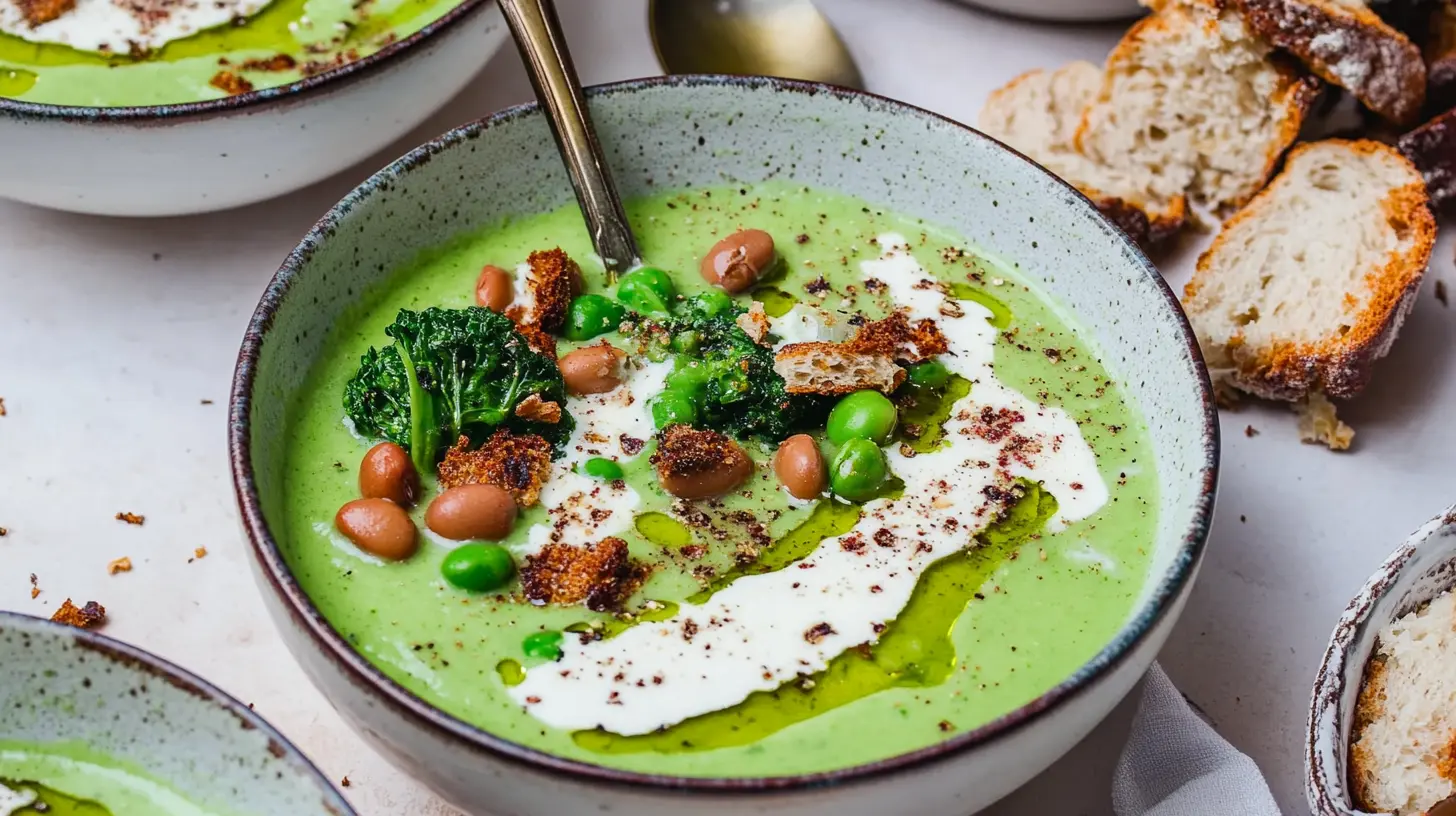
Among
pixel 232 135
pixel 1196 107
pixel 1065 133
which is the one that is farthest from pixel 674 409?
pixel 1196 107

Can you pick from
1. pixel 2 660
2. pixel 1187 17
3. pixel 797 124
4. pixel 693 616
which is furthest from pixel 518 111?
pixel 1187 17

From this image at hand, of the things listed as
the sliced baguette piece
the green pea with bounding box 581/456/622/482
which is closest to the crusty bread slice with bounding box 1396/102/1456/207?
the sliced baguette piece

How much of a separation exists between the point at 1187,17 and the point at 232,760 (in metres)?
2.59

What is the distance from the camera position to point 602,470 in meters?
2.39

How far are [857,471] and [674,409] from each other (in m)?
0.33

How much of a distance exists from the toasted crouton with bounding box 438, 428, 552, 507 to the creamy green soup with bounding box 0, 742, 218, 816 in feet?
2.06

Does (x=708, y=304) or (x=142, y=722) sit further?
(x=708, y=304)

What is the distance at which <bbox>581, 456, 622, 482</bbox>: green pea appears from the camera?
2.39 metres

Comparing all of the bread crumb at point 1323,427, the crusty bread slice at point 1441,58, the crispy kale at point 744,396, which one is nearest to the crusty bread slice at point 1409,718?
the bread crumb at point 1323,427

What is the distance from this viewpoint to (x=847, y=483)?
2.35m

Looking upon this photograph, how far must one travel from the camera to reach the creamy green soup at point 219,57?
3.05 m

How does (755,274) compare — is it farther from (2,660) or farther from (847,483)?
(2,660)

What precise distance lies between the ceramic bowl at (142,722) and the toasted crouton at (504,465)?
522 millimetres

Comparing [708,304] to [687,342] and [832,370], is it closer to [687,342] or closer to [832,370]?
[687,342]
